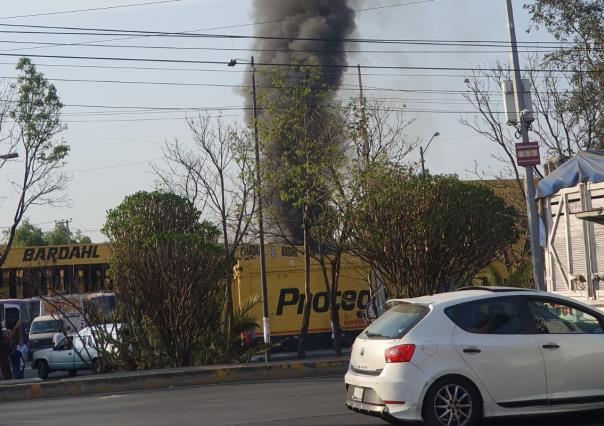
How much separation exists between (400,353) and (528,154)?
993 cm

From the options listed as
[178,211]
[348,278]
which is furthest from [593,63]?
[178,211]

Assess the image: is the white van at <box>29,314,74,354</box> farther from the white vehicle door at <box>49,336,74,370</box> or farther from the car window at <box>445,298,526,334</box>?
the car window at <box>445,298,526,334</box>

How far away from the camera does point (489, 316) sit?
28.0 ft

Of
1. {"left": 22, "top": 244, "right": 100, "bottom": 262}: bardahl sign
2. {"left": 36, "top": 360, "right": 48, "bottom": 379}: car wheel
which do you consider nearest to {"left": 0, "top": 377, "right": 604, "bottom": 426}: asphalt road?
{"left": 36, "top": 360, "right": 48, "bottom": 379}: car wheel

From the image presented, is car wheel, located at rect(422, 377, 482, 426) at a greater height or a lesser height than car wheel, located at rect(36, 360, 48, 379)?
greater

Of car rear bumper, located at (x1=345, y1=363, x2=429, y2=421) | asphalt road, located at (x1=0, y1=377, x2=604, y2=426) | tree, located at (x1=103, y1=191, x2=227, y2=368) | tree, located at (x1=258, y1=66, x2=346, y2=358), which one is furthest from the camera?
tree, located at (x1=258, y1=66, x2=346, y2=358)

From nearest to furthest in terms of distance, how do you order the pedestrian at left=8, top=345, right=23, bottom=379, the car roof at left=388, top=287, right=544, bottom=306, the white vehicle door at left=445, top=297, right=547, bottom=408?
the white vehicle door at left=445, top=297, right=547, bottom=408 → the car roof at left=388, top=287, right=544, bottom=306 → the pedestrian at left=8, top=345, right=23, bottom=379

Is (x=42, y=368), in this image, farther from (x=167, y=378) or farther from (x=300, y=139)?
(x=167, y=378)

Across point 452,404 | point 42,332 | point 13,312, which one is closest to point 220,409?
point 452,404

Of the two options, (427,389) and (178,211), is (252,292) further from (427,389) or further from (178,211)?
(427,389)

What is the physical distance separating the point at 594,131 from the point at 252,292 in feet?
39.3

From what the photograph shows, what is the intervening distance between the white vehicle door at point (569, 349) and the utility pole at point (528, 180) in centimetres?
663

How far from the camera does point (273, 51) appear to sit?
3888cm

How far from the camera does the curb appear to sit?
1470cm
